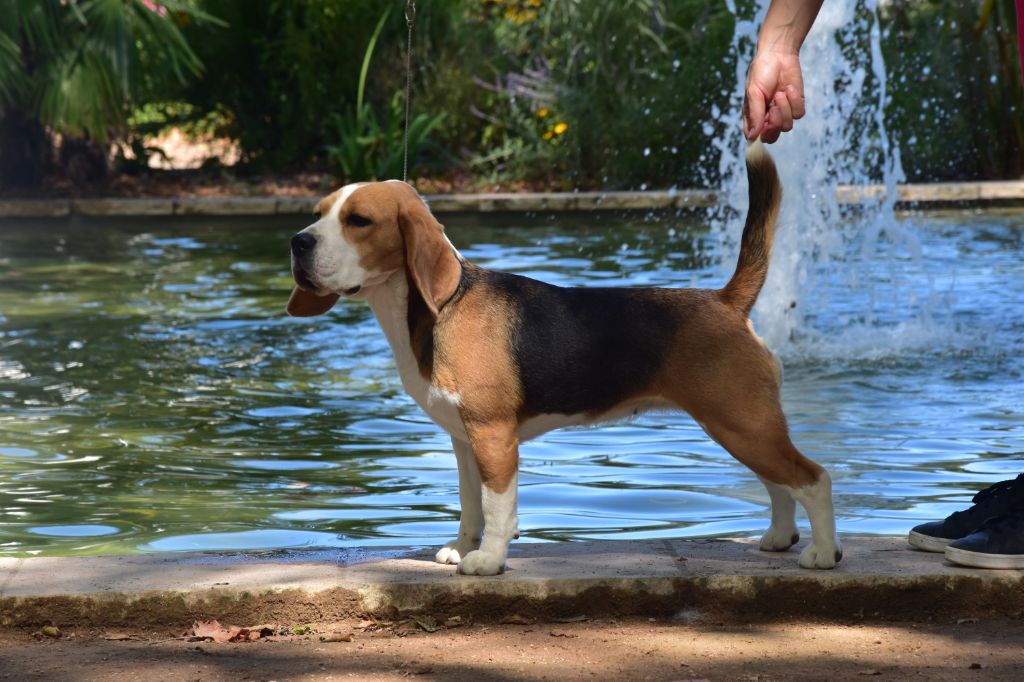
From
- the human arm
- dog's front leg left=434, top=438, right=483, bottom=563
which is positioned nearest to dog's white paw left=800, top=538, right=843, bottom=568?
dog's front leg left=434, top=438, right=483, bottom=563

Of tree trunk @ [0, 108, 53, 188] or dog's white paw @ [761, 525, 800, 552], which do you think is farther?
tree trunk @ [0, 108, 53, 188]

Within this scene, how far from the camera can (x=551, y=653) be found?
340 cm

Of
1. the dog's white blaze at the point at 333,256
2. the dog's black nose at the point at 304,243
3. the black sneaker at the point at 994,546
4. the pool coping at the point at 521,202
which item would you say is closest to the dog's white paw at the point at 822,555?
the black sneaker at the point at 994,546

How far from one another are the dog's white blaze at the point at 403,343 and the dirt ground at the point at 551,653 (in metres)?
0.53

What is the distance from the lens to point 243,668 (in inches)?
130

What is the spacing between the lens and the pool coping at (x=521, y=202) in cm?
1397

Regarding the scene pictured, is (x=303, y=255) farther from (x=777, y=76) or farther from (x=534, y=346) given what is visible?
(x=777, y=76)

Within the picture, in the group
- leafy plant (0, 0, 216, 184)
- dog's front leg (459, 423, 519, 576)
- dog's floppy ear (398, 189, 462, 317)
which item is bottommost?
dog's front leg (459, 423, 519, 576)

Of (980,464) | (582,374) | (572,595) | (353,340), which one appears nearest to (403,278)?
(582,374)

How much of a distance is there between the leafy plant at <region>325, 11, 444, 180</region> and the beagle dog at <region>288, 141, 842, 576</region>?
1099 centimetres

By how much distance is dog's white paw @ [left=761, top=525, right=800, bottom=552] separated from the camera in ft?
13.0

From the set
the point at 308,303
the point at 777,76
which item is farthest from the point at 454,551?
the point at 777,76

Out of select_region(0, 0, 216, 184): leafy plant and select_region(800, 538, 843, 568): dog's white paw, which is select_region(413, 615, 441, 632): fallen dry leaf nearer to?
select_region(800, 538, 843, 568): dog's white paw

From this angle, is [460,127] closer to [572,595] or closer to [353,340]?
[353,340]
